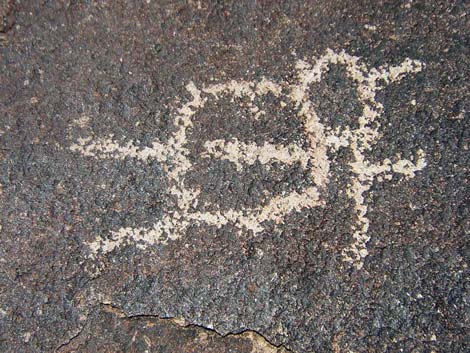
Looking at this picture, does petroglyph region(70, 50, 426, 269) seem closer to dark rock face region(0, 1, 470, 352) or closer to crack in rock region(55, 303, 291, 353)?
dark rock face region(0, 1, 470, 352)

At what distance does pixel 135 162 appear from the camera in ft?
6.52

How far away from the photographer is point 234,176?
6.40 feet

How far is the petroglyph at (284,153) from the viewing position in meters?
1.90

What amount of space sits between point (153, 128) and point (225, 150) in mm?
300

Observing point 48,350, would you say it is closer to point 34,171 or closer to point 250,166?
point 34,171

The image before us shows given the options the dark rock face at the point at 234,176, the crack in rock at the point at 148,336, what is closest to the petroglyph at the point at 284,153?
the dark rock face at the point at 234,176

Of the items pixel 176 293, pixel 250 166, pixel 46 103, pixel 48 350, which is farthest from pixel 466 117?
pixel 48 350

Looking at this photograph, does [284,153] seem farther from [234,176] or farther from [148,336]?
[148,336]

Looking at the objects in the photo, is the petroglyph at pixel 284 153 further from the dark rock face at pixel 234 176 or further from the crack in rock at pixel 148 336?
the crack in rock at pixel 148 336

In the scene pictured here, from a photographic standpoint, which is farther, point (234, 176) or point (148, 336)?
point (234, 176)

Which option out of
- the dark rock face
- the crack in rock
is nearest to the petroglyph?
the dark rock face

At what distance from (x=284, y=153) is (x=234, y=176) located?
21cm

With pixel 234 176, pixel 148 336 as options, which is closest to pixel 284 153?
pixel 234 176

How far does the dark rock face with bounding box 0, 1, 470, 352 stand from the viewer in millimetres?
1823
